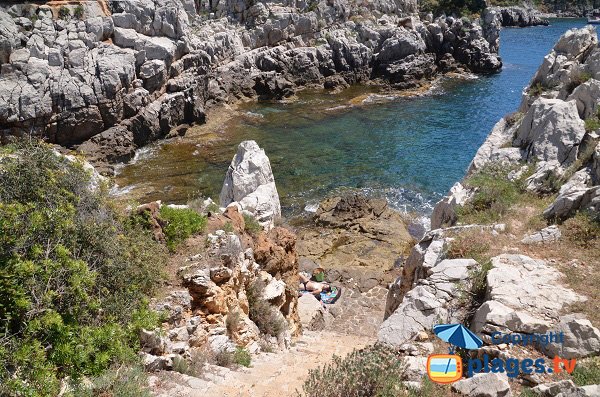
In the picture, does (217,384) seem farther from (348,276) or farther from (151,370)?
(348,276)

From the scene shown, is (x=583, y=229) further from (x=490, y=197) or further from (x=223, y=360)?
(x=223, y=360)

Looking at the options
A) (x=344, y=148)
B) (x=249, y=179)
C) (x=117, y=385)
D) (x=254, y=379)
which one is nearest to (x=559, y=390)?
(x=254, y=379)

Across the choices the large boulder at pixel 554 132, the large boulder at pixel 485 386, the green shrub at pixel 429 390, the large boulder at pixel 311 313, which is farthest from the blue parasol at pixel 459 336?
the large boulder at pixel 311 313

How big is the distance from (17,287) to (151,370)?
108 inches

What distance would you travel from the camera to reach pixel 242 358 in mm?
10477

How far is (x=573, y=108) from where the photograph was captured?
1608 centimetres

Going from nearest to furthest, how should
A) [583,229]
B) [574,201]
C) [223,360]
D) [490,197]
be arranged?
[223,360]
[583,229]
[574,201]
[490,197]

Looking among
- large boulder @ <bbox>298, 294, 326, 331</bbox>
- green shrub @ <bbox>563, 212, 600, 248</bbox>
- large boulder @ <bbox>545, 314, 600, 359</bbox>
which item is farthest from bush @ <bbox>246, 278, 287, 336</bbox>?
green shrub @ <bbox>563, 212, 600, 248</bbox>

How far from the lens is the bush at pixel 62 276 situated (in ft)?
23.8

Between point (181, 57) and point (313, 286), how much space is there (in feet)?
95.9

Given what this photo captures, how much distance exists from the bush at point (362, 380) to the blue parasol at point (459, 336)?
1079mm

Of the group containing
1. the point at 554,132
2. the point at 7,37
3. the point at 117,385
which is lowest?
the point at 117,385

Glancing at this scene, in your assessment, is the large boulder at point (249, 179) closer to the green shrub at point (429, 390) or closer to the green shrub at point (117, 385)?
the green shrub at point (117, 385)

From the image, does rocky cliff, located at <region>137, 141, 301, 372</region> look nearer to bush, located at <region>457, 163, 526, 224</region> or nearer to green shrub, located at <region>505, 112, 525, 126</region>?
bush, located at <region>457, 163, 526, 224</region>
